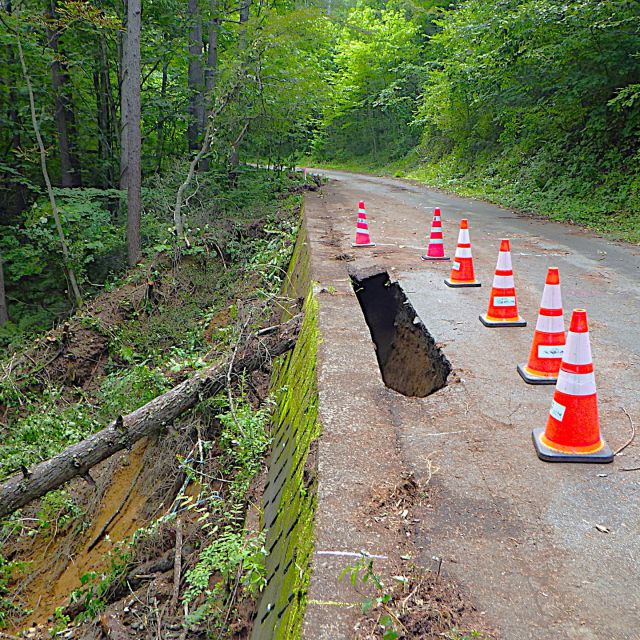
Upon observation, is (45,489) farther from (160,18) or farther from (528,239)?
(160,18)

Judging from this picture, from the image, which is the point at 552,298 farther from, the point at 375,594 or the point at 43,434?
the point at 43,434

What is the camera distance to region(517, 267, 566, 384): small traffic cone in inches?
144

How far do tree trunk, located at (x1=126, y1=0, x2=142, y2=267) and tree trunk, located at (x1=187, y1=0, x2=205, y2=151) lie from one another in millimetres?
3962

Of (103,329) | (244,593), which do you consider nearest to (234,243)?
(103,329)

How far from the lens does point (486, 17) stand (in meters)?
13.5

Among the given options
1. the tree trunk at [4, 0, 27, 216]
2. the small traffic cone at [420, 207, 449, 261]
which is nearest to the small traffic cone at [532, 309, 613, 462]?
the small traffic cone at [420, 207, 449, 261]

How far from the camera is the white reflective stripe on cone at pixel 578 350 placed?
2.93 metres

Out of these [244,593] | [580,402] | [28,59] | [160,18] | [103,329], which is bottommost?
[103,329]

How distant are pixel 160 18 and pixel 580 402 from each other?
15.8 metres

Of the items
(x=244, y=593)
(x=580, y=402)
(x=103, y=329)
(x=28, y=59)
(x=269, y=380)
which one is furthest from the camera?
(x=28, y=59)

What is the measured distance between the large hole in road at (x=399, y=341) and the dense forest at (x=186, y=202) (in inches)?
41.9

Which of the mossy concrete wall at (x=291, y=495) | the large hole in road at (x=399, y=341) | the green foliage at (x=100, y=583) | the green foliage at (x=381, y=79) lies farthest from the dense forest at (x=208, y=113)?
the green foliage at (x=381, y=79)

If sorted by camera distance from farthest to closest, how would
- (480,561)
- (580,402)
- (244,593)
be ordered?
1. (244,593)
2. (580,402)
3. (480,561)

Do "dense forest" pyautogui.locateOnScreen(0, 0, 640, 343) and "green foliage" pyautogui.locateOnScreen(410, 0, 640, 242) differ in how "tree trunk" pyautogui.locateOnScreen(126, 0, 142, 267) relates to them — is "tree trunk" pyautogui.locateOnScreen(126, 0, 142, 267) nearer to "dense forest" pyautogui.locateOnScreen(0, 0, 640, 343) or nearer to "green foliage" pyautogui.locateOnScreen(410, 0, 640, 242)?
"dense forest" pyautogui.locateOnScreen(0, 0, 640, 343)
